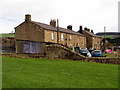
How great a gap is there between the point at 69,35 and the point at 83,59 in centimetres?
3072

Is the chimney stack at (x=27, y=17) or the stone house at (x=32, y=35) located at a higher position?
the chimney stack at (x=27, y=17)

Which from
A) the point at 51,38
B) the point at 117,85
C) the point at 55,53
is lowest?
the point at 117,85

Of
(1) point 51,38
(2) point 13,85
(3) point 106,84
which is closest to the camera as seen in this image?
(2) point 13,85

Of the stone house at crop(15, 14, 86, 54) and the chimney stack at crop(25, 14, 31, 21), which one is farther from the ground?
the chimney stack at crop(25, 14, 31, 21)

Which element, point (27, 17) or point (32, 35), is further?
point (27, 17)

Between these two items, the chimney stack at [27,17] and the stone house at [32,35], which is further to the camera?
the chimney stack at [27,17]

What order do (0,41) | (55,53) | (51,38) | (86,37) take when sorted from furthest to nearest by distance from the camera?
(86,37), (0,41), (51,38), (55,53)

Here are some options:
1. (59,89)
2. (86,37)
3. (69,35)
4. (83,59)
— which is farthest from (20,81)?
(86,37)

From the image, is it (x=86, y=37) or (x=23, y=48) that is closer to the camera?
(x=23, y=48)

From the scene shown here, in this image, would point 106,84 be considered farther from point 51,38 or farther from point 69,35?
point 69,35

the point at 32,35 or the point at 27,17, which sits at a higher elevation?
the point at 27,17

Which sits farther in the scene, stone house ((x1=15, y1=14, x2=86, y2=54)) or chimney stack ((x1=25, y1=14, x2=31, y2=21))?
chimney stack ((x1=25, y1=14, x2=31, y2=21))

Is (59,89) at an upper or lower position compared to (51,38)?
lower

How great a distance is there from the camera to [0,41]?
54375 mm
